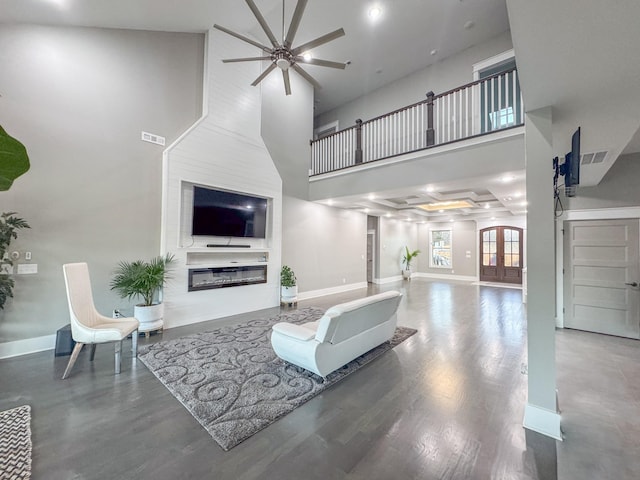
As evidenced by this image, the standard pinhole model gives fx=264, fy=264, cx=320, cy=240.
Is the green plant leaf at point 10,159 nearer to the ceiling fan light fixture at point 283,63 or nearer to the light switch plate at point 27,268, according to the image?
the ceiling fan light fixture at point 283,63

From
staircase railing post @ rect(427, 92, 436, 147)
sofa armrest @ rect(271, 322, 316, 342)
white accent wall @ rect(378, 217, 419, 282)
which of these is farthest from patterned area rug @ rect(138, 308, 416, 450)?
white accent wall @ rect(378, 217, 419, 282)

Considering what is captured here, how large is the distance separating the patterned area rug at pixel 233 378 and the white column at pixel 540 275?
1612 millimetres

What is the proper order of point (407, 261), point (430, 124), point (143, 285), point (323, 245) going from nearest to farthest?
point (143, 285) < point (430, 124) < point (323, 245) < point (407, 261)

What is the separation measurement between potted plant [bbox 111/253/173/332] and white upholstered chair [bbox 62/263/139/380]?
66 cm

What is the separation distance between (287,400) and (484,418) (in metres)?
1.65

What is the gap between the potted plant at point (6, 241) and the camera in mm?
2955

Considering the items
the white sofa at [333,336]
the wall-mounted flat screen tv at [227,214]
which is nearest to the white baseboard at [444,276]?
the wall-mounted flat screen tv at [227,214]

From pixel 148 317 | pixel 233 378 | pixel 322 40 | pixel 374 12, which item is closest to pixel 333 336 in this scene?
pixel 233 378

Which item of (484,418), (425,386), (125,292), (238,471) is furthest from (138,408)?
(484,418)

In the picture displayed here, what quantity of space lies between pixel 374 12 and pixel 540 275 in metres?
5.71

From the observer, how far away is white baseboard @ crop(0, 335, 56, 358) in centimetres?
323

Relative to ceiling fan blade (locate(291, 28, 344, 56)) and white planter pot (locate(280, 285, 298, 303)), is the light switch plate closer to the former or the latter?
white planter pot (locate(280, 285, 298, 303))

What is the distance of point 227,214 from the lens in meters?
5.22

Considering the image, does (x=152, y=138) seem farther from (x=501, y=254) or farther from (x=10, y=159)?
(x=501, y=254)
